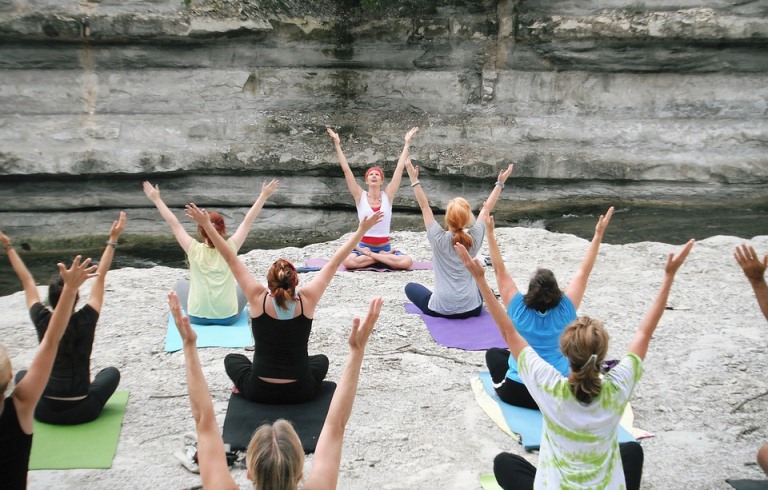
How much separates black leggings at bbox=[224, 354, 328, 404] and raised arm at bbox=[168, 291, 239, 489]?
215 cm

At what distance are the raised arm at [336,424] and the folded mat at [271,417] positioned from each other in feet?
6.19

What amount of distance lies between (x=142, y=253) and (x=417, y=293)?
24.6 ft

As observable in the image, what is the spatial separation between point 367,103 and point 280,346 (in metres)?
11.3

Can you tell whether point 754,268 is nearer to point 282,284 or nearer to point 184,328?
point 282,284

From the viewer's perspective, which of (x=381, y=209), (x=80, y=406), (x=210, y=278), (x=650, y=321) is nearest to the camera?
(x=650, y=321)

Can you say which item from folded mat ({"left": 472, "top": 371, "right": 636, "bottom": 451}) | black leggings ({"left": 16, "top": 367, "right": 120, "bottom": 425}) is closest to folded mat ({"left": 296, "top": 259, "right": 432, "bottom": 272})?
folded mat ({"left": 472, "top": 371, "right": 636, "bottom": 451})

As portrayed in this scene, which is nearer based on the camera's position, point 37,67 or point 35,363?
point 35,363

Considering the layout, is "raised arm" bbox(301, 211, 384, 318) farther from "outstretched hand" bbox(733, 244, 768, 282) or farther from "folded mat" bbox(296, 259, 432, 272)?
"folded mat" bbox(296, 259, 432, 272)

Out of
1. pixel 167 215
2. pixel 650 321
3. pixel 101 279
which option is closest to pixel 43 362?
pixel 101 279

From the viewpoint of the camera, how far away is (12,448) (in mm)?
3586

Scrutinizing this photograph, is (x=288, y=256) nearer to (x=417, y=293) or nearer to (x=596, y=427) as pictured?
(x=417, y=293)

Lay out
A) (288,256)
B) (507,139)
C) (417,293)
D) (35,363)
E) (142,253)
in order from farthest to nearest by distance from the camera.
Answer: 1. (507,139)
2. (142,253)
3. (288,256)
4. (417,293)
5. (35,363)

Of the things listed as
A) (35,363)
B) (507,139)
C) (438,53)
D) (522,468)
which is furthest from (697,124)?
(35,363)

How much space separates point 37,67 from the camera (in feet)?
49.4
